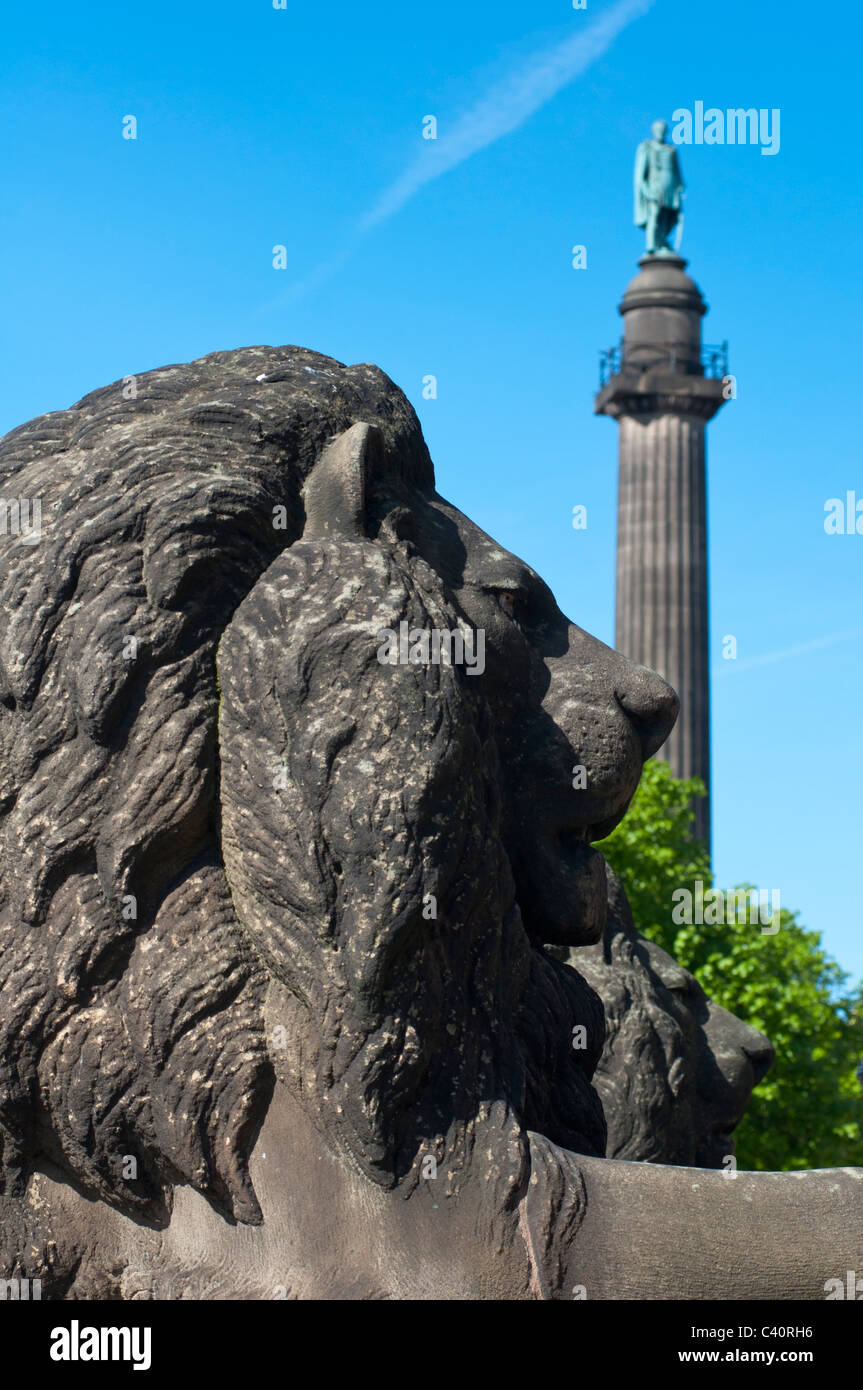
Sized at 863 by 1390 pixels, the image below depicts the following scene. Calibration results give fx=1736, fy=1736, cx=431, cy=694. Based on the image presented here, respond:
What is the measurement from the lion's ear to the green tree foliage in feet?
39.3

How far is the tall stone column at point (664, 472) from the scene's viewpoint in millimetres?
29906

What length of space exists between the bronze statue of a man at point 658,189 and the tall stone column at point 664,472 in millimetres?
765

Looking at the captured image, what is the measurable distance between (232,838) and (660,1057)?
2339mm

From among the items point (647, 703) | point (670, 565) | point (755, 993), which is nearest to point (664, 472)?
point (670, 565)

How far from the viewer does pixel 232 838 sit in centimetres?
311

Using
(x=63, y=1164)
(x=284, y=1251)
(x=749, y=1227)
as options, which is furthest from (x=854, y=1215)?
(x=63, y=1164)

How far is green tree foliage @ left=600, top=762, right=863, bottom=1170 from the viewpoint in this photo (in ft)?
50.4

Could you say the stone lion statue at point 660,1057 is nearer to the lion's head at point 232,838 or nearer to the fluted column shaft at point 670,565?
the lion's head at point 232,838

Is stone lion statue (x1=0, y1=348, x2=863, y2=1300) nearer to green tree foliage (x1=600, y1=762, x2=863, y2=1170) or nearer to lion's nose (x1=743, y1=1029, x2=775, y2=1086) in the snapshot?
lion's nose (x1=743, y1=1029, x2=775, y2=1086)

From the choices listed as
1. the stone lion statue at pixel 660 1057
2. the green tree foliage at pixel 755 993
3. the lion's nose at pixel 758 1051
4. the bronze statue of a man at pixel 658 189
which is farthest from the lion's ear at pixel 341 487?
the bronze statue of a man at pixel 658 189

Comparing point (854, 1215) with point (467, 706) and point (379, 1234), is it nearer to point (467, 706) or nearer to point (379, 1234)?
point (379, 1234)

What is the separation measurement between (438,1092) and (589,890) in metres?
0.67

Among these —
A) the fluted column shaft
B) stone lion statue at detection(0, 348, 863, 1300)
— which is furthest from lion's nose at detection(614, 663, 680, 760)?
the fluted column shaft

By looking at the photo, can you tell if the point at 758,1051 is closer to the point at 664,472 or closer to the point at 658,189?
the point at 664,472
